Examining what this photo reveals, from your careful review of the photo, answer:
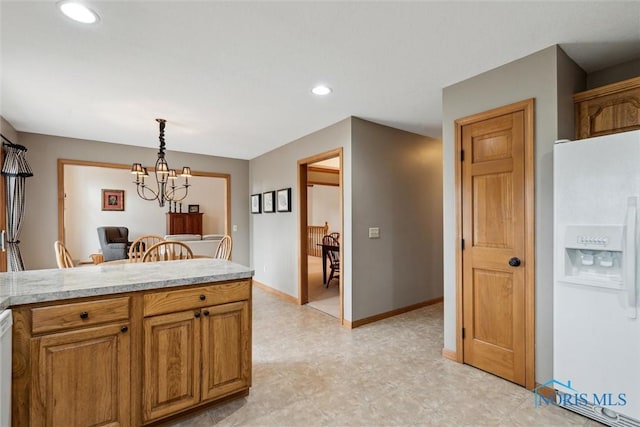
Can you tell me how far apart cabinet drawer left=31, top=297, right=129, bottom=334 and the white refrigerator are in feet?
8.61

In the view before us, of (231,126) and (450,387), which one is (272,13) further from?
(450,387)

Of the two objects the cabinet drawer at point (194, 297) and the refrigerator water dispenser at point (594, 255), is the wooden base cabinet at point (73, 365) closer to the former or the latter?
the cabinet drawer at point (194, 297)

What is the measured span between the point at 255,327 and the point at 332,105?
2619 mm

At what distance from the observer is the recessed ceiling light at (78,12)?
1674 millimetres

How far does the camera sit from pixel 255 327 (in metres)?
3.54

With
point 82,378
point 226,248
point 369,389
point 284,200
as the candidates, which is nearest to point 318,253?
point 284,200

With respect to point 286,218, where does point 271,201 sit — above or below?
above

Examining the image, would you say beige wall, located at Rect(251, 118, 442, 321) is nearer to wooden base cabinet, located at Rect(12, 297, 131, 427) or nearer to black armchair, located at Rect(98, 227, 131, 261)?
wooden base cabinet, located at Rect(12, 297, 131, 427)

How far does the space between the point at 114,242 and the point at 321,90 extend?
24.4 ft

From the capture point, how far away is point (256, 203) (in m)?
5.75

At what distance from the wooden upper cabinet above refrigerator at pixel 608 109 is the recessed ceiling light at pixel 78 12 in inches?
127

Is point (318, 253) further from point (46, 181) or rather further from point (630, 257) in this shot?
point (630, 257)

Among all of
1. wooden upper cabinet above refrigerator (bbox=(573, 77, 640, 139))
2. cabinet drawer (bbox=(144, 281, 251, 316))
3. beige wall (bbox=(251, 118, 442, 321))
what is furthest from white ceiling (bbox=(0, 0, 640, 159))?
cabinet drawer (bbox=(144, 281, 251, 316))

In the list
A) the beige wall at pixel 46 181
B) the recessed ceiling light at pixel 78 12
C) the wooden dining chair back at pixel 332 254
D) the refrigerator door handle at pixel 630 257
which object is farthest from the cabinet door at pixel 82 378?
the wooden dining chair back at pixel 332 254
